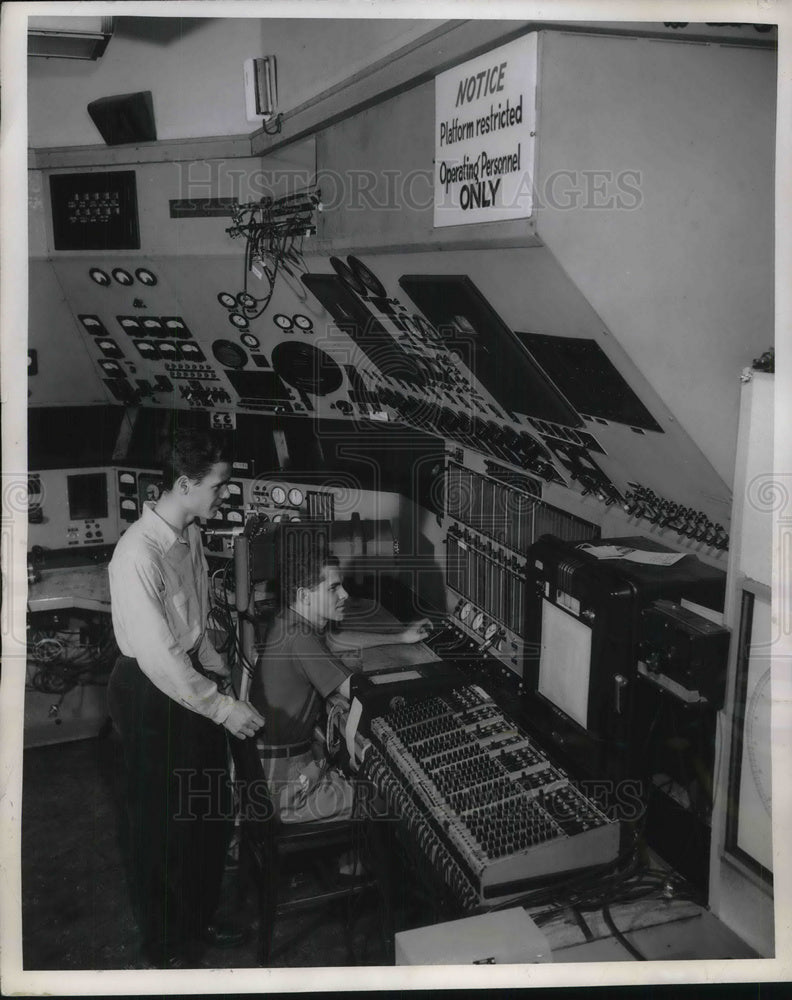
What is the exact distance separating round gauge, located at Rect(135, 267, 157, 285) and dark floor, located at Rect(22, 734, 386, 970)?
210 cm

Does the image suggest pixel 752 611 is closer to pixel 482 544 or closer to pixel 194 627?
pixel 482 544

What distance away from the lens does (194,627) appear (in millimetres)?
2697

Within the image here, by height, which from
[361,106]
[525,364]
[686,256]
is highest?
[361,106]

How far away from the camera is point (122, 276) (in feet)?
11.8

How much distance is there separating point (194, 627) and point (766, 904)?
179 cm

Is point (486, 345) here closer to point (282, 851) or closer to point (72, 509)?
point (282, 851)

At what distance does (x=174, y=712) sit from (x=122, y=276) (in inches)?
77.2

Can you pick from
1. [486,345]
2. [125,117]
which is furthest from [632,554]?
[125,117]

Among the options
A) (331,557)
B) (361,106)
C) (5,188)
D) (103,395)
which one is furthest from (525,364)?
(103,395)

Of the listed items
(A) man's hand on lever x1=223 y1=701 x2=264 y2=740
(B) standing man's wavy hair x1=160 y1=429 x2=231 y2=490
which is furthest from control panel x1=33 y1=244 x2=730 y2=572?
(A) man's hand on lever x1=223 y1=701 x2=264 y2=740

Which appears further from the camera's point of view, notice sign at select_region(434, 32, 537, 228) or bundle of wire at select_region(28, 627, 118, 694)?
bundle of wire at select_region(28, 627, 118, 694)

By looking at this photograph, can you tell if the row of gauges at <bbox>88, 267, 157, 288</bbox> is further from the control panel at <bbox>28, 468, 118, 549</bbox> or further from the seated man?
the seated man

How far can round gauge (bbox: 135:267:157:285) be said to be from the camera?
3.51 m

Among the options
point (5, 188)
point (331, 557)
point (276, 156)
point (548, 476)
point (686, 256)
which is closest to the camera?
point (686, 256)
